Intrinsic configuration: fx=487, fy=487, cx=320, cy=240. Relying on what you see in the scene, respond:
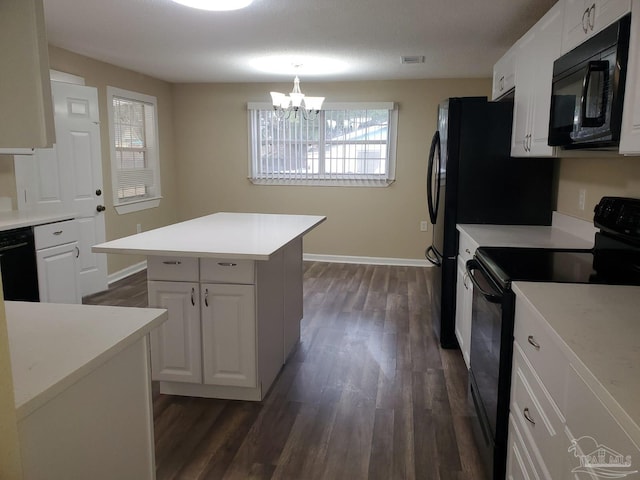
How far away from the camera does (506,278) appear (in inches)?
71.7

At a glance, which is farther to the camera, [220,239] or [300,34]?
[300,34]

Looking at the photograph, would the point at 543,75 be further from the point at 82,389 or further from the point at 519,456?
the point at 82,389

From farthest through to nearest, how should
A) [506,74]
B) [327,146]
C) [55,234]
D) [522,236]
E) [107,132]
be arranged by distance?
[327,146] < [107,132] < [55,234] < [506,74] < [522,236]

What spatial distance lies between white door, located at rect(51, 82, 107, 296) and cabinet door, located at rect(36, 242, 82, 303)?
0.79 metres

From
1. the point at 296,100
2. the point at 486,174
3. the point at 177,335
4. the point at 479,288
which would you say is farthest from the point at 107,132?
the point at 479,288

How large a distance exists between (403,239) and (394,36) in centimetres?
281

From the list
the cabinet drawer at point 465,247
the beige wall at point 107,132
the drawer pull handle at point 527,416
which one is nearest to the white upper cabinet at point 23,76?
the drawer pull handle at point 527,416

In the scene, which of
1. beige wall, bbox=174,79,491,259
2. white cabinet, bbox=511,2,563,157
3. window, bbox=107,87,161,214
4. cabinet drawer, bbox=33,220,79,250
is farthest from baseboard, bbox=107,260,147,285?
white cabinet, bbox=511,2,563,157

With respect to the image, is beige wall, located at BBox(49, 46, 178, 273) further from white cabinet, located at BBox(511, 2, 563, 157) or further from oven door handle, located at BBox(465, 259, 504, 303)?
oven door handle, located at BBox(465, 259, 504, 303)

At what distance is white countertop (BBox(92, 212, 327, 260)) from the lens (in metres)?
2.37

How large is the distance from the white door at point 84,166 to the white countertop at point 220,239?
1.72m

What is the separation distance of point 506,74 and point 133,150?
4068 millimetres

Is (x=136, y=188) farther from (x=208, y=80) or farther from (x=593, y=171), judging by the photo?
(x=593, y=171)
